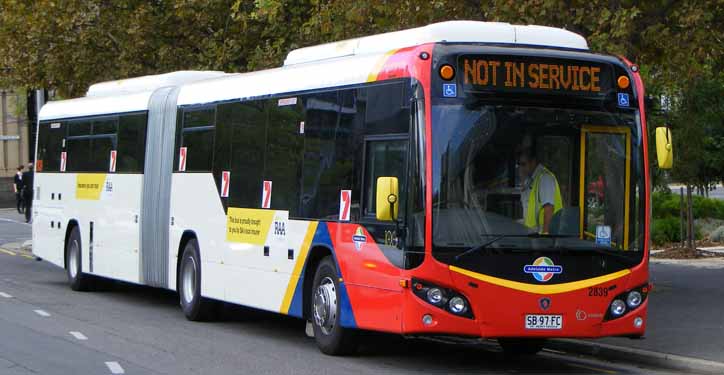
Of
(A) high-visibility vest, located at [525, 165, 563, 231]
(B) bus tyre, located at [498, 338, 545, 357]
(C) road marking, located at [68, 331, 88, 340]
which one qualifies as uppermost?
(A) high-visibility vest, located at [525, 165, 563, 231]

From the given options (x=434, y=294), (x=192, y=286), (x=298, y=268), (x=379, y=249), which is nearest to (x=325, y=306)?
(x=298, y=268)

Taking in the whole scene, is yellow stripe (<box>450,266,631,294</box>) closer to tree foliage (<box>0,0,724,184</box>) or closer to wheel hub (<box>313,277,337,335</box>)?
wheel hub (<box>313,277,337,335</box>)

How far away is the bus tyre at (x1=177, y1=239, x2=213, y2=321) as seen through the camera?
56.5 ft

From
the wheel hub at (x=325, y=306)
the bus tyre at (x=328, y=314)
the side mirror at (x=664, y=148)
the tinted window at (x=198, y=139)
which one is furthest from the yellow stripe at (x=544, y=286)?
the tinted window at (x=198, y=139)

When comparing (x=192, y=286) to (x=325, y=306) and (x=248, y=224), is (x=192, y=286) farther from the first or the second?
(x=325, y=306)

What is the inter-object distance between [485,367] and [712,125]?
1483 centimetres

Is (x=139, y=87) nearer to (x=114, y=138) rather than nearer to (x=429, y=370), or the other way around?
(x=114, y=138)

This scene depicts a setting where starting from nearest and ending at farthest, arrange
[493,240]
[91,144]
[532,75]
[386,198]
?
[386,198] < [493,240] < [532,75] < [91,144]

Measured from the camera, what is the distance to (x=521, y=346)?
14133mm

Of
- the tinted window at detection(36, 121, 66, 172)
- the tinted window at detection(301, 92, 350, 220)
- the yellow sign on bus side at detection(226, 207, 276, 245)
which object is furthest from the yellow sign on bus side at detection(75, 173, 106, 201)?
the tinted window at detection(301, 92, 350, 220)

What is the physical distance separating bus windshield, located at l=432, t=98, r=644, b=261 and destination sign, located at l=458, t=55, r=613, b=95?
19cm

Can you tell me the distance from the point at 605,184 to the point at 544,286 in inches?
46.5

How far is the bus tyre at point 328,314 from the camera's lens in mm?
13258

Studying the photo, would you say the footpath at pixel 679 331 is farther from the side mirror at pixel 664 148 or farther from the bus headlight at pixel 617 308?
the side mirror at pixel 664 148
